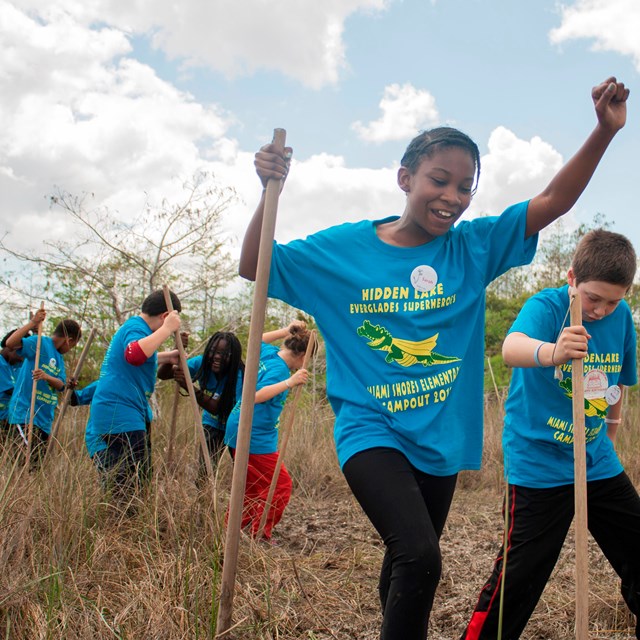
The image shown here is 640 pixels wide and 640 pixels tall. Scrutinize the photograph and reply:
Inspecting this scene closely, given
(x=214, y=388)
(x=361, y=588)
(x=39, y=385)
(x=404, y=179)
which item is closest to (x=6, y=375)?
(x=39, y=385)

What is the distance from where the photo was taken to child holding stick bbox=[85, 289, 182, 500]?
459cm

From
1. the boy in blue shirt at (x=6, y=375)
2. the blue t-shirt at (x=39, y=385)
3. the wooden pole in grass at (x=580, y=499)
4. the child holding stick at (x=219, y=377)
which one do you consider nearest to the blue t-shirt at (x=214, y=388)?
the child holding stick at (x=219, y=377)

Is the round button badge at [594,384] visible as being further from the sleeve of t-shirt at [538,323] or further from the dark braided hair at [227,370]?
the dark braided hair at [227,370]

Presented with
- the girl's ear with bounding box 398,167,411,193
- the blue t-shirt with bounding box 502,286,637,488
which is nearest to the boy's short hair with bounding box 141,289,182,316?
the girl's ear with bounding box 398,167,411,193

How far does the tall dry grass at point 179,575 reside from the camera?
104 inches

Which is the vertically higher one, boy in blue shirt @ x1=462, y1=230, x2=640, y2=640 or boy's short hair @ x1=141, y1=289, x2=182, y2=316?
boy's short hair @ x1=141, y1=289, x2=182, y2=316

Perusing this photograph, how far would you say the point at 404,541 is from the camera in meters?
1.98

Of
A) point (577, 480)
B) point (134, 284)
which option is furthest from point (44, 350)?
point (577, 480)

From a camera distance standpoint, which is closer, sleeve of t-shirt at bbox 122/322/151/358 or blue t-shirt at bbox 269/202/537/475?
blue t-shirt at bbox 269/202/537/475

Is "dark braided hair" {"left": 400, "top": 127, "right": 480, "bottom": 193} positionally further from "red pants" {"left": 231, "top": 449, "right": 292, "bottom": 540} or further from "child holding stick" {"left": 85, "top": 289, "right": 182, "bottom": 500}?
"red pants" {"left": 231, "top": 449, "right": 292, "bottom": 540}

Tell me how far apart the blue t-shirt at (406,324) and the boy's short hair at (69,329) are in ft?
14.7

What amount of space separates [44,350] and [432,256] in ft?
15.8

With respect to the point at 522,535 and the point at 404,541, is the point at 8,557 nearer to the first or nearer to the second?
the point at 404,541

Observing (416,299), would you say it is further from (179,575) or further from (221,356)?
(221,356)
